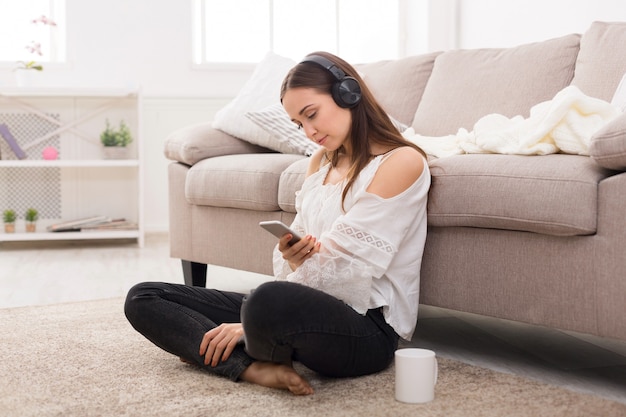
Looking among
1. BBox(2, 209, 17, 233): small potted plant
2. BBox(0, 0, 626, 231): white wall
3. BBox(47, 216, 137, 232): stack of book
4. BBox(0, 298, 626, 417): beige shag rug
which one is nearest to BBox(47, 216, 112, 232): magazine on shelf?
BBox(47, 216, 137, 232): stack of book

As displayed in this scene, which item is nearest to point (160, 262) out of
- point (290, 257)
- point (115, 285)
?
point (115, 285)

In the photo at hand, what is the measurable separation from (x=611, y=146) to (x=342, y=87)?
517mm

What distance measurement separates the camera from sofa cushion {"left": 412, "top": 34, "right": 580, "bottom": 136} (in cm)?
229

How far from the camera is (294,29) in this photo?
4480 millimetres

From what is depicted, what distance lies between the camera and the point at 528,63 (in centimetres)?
236

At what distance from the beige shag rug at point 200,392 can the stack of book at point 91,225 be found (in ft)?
7.10

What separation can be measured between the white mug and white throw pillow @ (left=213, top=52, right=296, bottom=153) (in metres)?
1.34

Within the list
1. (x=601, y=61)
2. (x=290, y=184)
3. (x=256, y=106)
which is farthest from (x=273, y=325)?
(x=256, y=106)

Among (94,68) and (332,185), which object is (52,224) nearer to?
(94,68)

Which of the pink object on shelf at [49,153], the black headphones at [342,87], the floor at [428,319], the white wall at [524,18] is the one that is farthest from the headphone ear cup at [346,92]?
the pink object on shelf at [49,153]

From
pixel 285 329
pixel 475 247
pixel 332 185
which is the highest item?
pixel 332 185

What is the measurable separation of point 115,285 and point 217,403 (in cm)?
152

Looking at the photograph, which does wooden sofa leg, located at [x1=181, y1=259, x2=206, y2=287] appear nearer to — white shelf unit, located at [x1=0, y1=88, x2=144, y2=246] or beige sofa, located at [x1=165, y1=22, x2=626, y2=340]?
beige sofa, located at [x1=165, y1=22, x2=626, y2=340]

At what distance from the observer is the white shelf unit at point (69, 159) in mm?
4082
